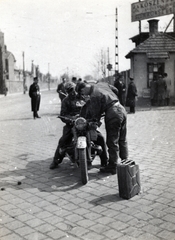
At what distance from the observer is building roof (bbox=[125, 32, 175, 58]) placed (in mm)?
21875

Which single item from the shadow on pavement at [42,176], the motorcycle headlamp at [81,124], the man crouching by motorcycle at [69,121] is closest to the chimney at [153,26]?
the man crouching by motorcycle at [69,121]

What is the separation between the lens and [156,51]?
21.9 metres

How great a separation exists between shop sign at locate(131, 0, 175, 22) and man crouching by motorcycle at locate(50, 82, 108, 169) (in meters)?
14.6

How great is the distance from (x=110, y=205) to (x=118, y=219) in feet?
1.56

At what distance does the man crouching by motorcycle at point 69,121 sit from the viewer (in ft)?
20.1

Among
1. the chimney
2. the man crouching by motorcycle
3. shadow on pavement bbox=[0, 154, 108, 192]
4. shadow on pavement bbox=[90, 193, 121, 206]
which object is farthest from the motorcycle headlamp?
the chimney

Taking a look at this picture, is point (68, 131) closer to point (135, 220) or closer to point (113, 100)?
point (113, 100)

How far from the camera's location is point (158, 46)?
22.2 metres

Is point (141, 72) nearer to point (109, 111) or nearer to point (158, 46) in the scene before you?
point (158, 46)

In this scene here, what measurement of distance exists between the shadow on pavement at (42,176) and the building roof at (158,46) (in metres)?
16.9

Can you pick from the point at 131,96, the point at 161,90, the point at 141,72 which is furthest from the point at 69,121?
the point at 141,72

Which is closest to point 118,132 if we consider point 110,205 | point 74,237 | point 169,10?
point 110,205

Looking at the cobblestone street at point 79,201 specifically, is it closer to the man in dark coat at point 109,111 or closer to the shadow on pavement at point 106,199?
the shadow on pavement at point 106,199

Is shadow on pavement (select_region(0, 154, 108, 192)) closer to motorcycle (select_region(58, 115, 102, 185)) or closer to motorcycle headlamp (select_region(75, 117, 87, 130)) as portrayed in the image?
motorcycle (select_region(58, 115, 102, 185))
